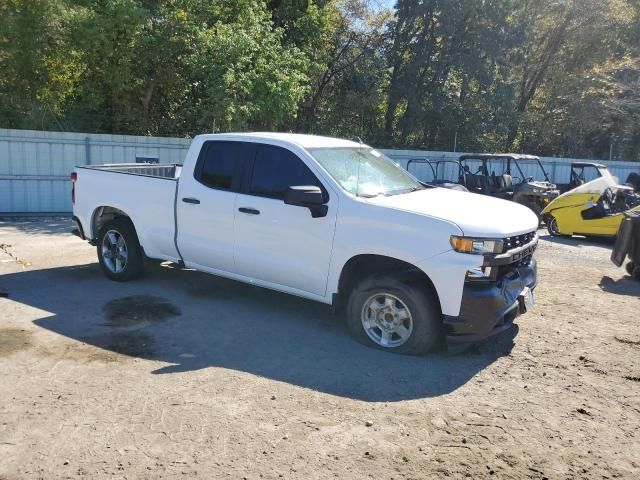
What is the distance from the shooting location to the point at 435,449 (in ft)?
12.1

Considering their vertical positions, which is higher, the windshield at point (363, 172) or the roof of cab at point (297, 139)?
the roof of cab at point (297, 139)

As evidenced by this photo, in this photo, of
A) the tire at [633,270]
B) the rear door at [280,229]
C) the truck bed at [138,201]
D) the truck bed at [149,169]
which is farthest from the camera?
the tire at [633,270]

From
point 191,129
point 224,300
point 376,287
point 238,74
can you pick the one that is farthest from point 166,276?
point 191,129

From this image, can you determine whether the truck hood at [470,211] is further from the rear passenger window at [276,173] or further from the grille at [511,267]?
the rear passenger window at [276,173]

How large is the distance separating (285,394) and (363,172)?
8.49 ft

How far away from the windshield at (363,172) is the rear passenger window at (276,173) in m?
0.20

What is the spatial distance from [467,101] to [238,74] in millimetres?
12762

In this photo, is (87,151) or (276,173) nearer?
(276,173)

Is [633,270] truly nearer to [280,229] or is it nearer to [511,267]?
[511,267]

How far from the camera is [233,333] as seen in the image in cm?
575

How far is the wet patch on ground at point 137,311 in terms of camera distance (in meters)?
5.99

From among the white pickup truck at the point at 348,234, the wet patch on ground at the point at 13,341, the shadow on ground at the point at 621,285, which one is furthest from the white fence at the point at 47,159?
the shadow on ground at the point at 621,285

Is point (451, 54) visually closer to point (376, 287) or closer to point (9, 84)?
point (9, 84)

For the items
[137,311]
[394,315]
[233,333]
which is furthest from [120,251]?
[394,315]
